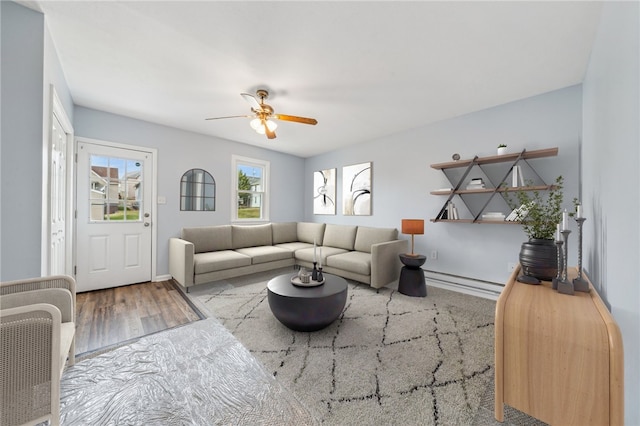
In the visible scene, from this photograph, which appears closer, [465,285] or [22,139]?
Answer: [22,139]

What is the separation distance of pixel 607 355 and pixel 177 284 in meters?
4.10

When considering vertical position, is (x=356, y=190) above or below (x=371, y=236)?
above

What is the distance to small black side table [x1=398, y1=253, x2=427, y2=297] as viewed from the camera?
300 cm

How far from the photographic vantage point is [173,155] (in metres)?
3.75

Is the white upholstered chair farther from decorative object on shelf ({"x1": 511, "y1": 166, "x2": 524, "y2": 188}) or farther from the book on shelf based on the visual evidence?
decorative object on shelf ({"x1": 511, "y1": 166, "x2": 524, "y2": 188})

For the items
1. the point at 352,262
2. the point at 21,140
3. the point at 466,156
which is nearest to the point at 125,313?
the point at 21,140

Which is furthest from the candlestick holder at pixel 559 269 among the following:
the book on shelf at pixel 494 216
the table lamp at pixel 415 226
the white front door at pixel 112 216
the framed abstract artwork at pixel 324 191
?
the white front door at pixel 112 216

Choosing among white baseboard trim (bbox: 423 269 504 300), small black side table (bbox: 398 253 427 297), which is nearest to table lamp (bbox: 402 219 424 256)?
small black side table (bbox: 398 253 427 297)

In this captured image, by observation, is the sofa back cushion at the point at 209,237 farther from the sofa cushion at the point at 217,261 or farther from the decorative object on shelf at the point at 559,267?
the decorative object on shelf at the point at 559,267

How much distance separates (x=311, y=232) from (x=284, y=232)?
1.83ft

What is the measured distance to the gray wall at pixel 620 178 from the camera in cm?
90

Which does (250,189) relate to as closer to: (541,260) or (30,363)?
(30,363)

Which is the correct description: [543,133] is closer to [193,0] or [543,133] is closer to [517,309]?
[517,309]

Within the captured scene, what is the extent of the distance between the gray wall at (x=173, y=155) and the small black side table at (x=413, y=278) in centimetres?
317
